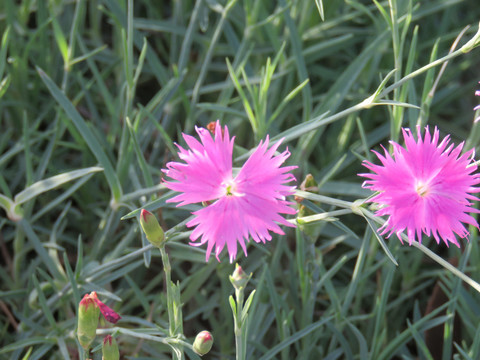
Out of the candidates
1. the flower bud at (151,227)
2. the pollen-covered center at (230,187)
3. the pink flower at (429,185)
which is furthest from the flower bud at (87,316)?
the pink flower at (429,185)

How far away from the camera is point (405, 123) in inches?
55.4

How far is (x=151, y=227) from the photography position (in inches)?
28.0

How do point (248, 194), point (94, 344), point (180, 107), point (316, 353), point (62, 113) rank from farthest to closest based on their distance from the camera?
point (180, 107) < point (62, 113) < point (316, 353) < point (94, 344) < point (248, 194)

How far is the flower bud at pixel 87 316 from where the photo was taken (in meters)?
0.75

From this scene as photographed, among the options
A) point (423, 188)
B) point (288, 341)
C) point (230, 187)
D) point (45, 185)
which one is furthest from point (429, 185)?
point (45, 185)

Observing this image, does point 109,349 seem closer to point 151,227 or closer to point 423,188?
point 151,227

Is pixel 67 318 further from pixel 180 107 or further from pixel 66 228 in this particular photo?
pixel 180 107

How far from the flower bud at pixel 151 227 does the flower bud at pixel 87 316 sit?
4.3 inches

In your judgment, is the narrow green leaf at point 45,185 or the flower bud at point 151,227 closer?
the flower bud at point 151,227

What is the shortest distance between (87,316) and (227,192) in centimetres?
23

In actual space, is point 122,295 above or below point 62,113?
below

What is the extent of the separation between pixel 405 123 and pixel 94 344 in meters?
0.84

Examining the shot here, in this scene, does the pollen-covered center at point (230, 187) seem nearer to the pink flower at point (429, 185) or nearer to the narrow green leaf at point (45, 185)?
the pink flower at point (429, 185)

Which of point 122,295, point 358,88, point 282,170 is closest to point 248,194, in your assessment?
point 282,170
